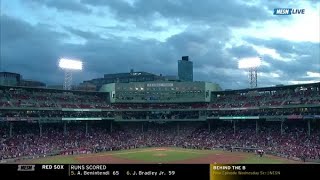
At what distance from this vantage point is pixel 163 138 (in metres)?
74.6

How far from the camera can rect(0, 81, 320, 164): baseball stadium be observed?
5431 cm

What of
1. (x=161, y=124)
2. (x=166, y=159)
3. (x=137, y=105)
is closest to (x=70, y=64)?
(x=137, y=105)

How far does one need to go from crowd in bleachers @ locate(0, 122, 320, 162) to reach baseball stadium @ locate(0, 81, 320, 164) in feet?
0.46

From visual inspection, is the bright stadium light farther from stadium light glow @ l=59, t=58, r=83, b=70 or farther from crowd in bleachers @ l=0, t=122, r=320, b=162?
crowd in bleachers @ l=0, t=122, r=320, b=162

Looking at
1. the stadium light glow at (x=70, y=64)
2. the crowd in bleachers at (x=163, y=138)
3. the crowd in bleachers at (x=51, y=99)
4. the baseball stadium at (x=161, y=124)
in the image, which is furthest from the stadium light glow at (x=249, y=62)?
the stadium light glow at (x=70, y=64)

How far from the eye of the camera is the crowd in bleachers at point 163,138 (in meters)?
55.0

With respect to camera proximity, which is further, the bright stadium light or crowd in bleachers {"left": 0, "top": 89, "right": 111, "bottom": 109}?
the bright stadium light

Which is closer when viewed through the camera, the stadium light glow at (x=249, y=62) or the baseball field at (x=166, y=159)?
the baseball field at (x=166, y=159)

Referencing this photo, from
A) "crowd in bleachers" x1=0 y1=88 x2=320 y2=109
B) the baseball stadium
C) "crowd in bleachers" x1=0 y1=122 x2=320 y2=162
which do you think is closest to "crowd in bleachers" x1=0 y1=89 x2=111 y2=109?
"crowd in bleachers" x1=0 y1=88 x2=320 y2=109

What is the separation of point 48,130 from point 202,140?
28157mm

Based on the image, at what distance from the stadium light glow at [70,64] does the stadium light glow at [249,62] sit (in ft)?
Result: 112

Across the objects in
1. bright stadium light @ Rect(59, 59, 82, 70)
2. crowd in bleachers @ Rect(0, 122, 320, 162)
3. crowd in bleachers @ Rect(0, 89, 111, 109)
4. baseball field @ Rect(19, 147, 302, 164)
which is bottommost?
baseball field @ Rect(19, 147, 302, 164)

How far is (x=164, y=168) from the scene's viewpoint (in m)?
9.13

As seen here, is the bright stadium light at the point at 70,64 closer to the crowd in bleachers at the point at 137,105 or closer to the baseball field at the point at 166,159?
the crowd in bleachers at the point at 137,105
